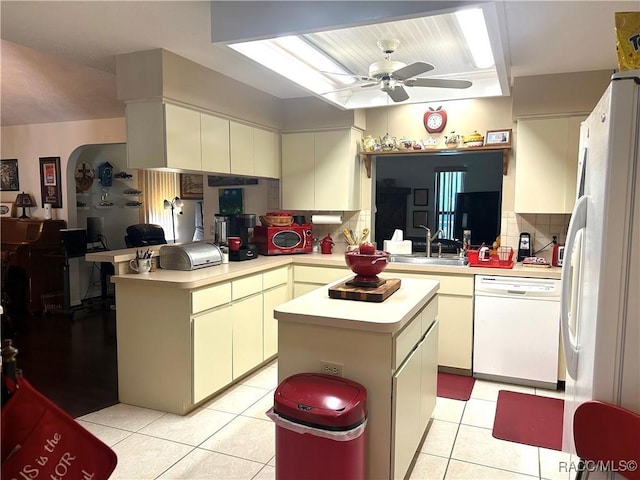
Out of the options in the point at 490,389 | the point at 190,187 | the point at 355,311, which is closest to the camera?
the point at 355,311

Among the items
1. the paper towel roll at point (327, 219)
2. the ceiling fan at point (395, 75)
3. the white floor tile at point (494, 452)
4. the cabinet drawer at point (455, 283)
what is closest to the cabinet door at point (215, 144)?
the paper towel roll at point (327, 219)

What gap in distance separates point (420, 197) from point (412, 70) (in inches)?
83.7

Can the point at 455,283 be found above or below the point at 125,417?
above

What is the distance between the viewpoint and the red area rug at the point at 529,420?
2809 mm

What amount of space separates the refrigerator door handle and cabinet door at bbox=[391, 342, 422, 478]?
69cm

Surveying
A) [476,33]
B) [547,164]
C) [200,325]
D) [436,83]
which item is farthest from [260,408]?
[547,164]

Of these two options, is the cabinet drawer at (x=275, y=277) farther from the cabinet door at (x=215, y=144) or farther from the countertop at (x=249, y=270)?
the cabinet door at (x=215, y=144)

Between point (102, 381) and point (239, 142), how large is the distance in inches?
89.6

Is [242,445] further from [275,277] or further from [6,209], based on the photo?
[6,209]

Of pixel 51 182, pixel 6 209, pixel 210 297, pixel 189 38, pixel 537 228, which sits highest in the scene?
pixel 189 38

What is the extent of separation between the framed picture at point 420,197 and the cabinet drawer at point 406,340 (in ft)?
7.30

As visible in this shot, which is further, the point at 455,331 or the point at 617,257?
the point at 455,331

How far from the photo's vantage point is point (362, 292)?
234cm

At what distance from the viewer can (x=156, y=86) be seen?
3127 mm
